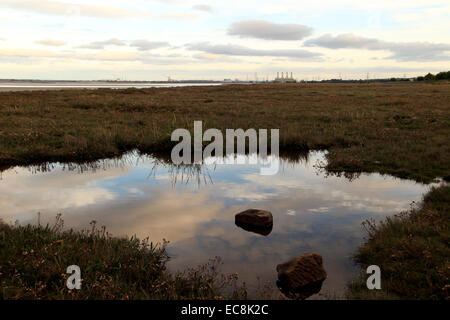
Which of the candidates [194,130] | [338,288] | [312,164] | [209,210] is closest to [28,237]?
[209,210]

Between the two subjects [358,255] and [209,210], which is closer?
[358,255]

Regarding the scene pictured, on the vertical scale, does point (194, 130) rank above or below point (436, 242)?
above

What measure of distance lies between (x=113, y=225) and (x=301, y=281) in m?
4.55

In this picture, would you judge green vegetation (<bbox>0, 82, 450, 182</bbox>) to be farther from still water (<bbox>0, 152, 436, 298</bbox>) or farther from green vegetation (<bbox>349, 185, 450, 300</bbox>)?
green vegetation (<bbox>349, 185, 450, 300</bbox>)

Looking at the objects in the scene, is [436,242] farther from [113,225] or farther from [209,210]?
[113,225]

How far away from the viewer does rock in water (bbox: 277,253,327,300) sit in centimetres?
554

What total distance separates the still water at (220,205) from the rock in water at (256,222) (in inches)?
6.7

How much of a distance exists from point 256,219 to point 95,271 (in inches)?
148
